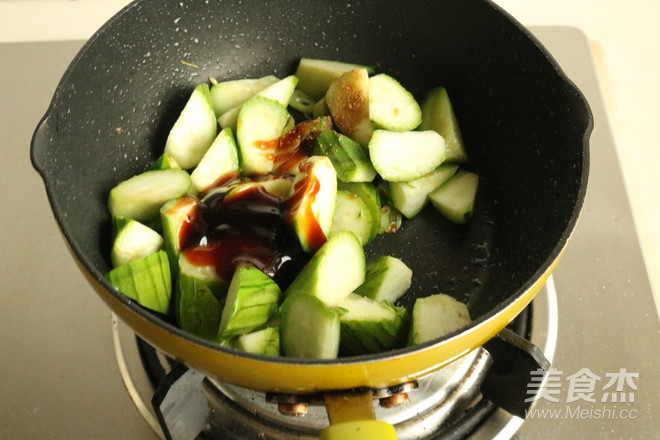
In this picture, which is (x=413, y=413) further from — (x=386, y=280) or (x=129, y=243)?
(x=129, y=243)

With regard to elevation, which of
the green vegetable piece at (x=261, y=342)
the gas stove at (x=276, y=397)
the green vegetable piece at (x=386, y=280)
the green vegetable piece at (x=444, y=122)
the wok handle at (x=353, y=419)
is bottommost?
the gas stove at (x=276, y=397)

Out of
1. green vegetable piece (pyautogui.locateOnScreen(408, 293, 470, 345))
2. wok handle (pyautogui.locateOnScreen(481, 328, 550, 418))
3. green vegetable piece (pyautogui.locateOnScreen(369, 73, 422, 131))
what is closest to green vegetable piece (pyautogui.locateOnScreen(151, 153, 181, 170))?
green vegetable piece (pyautogui.locateOnScreen(369, 73, 422, 131))

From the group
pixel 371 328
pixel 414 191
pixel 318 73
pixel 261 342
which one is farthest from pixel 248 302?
pixel 318 73

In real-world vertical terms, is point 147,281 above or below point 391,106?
below

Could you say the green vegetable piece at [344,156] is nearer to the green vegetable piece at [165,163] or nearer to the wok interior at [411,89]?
the wok interior at [411,89]

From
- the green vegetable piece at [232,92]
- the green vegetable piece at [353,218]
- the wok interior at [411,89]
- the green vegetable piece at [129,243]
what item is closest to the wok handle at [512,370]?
the wok interior at [411,89]

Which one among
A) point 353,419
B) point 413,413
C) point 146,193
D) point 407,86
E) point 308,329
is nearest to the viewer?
point 353,419

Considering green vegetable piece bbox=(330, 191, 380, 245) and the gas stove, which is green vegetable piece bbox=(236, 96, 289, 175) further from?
the gas stove
